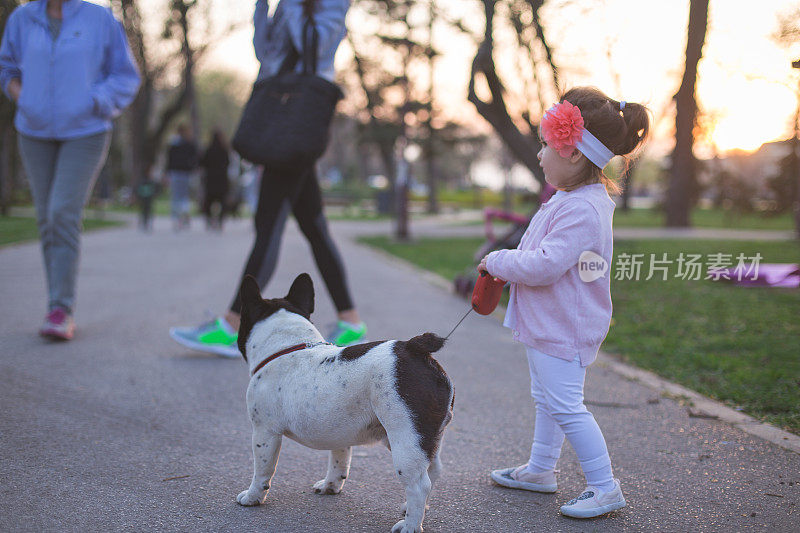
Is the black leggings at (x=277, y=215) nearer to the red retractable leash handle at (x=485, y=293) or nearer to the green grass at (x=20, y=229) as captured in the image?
the red retractable leash handle at (x=485, y=293)

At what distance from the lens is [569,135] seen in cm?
271

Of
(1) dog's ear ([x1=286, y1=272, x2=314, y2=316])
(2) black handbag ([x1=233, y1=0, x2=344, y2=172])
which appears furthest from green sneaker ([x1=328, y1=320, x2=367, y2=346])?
(1) dog's ear ([x1=286, y1=272, x2=314, y2=316])

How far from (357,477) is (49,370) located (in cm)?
242

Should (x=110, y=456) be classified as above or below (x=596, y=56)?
below

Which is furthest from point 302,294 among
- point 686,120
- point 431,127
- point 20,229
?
point 431,127

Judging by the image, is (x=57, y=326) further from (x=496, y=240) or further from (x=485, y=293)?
(x=496, y=240)

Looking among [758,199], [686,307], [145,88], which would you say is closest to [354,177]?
[145,88]

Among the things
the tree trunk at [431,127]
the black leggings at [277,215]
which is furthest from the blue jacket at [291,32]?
the tree trunk at [431,127]

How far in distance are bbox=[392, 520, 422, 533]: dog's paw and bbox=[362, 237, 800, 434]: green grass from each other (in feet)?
7.40

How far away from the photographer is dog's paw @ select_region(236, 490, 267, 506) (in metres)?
2.69

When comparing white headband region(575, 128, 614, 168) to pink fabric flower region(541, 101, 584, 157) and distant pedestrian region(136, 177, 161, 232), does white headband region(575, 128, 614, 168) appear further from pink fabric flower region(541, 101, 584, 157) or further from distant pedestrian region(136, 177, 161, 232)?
distant pedestrian region(136, 177, 161, 232)

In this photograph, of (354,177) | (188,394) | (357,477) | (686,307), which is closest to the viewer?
(357,477)

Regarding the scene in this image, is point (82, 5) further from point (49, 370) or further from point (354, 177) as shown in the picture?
point (354, 177)

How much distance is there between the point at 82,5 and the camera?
17.5 feet
